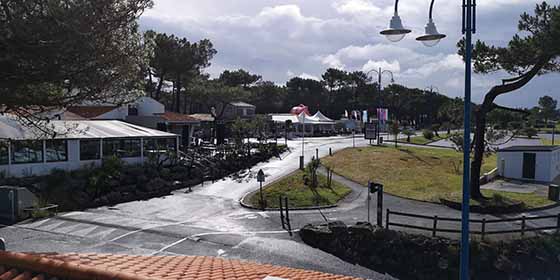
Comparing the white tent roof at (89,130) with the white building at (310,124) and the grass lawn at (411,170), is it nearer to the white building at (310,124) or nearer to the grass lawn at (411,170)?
the grass lawn at (411,170)

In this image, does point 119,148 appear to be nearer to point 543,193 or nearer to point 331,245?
point 331,245

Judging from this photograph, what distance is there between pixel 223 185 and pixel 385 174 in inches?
417

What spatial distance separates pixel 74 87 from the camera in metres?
9.98

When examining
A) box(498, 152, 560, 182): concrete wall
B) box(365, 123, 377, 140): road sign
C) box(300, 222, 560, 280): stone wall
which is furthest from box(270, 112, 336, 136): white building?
box(300, 222, 560, 280): stone wall

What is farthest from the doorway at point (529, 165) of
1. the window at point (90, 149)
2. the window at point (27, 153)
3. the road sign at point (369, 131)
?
the window at point (27, 153)

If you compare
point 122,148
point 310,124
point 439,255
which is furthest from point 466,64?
point 310,124

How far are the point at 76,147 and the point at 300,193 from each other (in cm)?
1370

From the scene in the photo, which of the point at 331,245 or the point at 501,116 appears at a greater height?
the point at 501,116

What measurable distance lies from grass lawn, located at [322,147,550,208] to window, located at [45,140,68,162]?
17.4 meters

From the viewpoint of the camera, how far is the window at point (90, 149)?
92.4 ft

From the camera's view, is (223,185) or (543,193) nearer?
(543,193)

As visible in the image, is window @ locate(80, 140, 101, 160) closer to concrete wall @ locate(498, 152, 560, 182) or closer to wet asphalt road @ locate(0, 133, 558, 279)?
wet asphalt road @ locate(0, 133, 558, 279)

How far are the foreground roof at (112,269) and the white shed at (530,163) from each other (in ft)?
82.4

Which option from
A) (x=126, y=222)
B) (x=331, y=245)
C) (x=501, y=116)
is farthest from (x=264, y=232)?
(x=501, y=116)
